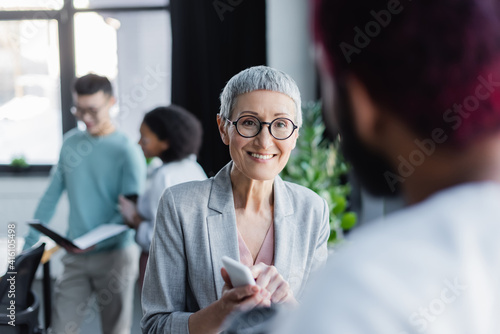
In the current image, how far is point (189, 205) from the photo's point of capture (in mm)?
1365

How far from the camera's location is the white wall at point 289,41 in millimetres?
4727

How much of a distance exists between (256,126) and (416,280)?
0.93 metres

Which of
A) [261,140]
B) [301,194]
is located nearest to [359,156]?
[261,140]

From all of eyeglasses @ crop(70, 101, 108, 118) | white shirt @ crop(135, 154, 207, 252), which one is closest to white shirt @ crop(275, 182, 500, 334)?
white shirt @ crop(135, 154, 207, 252)

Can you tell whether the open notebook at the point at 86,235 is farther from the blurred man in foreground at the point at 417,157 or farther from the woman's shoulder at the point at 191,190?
the blurred man in foreground at the point at 417,157

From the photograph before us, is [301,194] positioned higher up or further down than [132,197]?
higher up

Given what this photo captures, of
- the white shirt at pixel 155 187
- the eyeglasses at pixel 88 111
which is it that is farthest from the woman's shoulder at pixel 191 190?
the eyeglasses at pixel 88 111

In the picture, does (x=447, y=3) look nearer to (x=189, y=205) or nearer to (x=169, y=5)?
(x=189, y=205)

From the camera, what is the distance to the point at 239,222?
55.9 inches

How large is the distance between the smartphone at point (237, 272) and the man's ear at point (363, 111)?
1.83 ft

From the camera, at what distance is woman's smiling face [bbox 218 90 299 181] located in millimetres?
1343

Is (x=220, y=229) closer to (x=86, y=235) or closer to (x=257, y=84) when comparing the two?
(x=257, y=84)

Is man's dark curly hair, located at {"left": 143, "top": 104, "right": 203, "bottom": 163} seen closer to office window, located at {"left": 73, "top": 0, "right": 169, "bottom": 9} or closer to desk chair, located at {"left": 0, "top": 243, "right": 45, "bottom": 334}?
desk chair, located at {"left": 0, "top": 243, "right": 45, "bottom": 334}

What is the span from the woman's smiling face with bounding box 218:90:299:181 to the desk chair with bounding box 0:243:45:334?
161cm
